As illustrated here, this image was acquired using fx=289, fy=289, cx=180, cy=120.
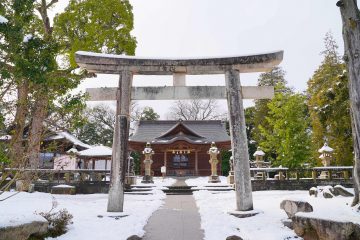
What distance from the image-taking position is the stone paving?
23.6 feet

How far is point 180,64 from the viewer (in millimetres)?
10055

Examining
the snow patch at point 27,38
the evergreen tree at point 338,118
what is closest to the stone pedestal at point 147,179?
the evergreen tree at point 338,118

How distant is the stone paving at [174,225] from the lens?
7203 mm

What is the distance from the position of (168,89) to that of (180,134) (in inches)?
832

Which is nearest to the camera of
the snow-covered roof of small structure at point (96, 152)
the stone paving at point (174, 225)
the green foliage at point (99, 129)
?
the stone paving at point (174, 225)

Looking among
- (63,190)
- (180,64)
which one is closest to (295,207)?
(180,64)

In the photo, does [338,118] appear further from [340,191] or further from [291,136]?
[340,191]

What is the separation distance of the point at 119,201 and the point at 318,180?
12817 millimetres

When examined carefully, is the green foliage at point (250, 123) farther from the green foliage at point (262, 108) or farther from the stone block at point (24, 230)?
the stone block at point (24, 230)

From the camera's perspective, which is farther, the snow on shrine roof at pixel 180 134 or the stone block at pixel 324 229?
the snow on shrine roof at pixel 180 134

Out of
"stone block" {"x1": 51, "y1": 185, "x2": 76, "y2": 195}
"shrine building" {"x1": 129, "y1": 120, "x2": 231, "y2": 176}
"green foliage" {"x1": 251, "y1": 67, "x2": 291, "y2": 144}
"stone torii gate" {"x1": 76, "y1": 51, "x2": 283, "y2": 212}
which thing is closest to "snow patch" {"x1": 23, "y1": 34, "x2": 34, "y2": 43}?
"stone torii gate" {"x1": 76, "y1": 51, "x2": 283, "y2": 212}

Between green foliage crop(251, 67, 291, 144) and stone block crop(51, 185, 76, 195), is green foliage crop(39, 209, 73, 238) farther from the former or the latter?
green foliage crop(251, 67, 291, 144)

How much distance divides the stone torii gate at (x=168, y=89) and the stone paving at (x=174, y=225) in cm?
153

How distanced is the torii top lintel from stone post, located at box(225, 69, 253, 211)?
14.7 inches
